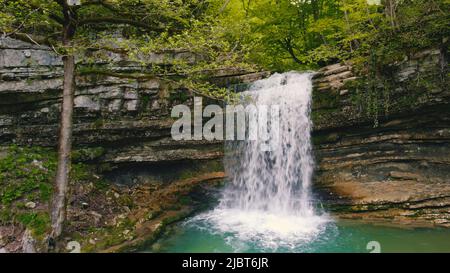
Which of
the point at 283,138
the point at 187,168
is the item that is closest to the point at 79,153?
the point at 187,168

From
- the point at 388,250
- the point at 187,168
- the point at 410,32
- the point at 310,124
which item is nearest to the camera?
the point at 388,250

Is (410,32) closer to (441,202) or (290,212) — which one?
(441,202)

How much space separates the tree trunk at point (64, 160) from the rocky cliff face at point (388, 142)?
759 cm

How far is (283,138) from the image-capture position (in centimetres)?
1182

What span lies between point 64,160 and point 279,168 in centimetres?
690

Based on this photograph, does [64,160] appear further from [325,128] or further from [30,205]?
[325,128]

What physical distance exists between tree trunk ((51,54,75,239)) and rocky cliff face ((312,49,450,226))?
24.9 feet

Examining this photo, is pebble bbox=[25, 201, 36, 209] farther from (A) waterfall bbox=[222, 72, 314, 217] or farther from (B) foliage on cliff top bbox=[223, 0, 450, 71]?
(B) foliage on cliff top bbox=[223, 0, 450, 71]

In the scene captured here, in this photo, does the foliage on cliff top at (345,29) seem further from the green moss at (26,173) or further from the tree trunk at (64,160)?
the green moss at (26,173)

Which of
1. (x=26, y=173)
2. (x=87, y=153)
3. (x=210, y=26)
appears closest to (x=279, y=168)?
(x=210, y=26)

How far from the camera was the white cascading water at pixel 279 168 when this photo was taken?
38.1 feet

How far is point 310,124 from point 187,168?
481 cm
